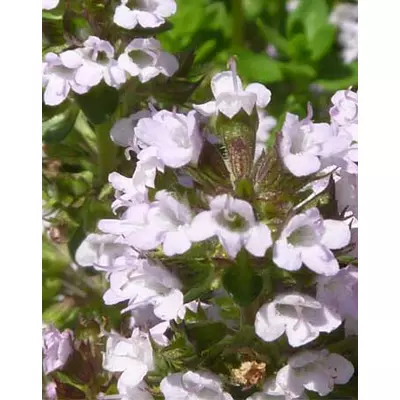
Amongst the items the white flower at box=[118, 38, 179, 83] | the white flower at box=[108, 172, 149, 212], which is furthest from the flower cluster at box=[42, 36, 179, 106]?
the white flower at box=[108, 172, 149, 212]

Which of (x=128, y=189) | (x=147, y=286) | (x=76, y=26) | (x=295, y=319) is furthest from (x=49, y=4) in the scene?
(x=295, y=319)

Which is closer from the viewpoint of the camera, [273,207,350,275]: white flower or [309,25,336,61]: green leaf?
[273,207,350,275]: white flower

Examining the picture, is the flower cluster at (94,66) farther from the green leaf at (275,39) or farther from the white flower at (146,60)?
the green leaf at (275,39)

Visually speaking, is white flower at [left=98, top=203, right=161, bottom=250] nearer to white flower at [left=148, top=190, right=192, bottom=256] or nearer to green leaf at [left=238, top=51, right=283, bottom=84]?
white flower at [left=148, top=190, right=192, bottom=256]

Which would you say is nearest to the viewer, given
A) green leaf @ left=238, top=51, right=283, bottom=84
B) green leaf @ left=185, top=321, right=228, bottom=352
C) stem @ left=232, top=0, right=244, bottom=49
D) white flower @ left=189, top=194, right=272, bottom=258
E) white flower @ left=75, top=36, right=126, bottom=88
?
white flower @ left=189, top=194, right=272, bottom=258

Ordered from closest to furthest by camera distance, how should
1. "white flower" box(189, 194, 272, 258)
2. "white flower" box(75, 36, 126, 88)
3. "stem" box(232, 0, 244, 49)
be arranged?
"white flower" box(189, 194, 272, 258) < "white flower" box(75, 36, 126, 88) < "stem" box(232, 0, 244, 49)

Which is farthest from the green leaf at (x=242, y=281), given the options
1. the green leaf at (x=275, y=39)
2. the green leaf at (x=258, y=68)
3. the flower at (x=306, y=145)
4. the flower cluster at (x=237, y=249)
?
the green leaf at (x=275, y=39)
